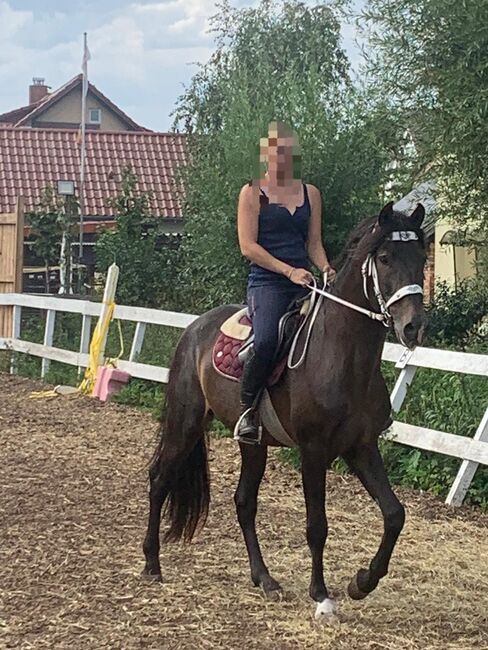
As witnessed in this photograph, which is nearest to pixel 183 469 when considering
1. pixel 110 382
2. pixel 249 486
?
pixel 249 486

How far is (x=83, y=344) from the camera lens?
45.3 ft

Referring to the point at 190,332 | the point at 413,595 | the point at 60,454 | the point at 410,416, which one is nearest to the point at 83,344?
the point at 60,454

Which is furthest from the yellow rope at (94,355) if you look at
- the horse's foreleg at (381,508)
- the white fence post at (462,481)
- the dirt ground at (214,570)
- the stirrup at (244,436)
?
the horse's foreleg at (381,508)

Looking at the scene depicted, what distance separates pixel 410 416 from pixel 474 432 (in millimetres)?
686

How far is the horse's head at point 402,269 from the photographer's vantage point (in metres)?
4.44

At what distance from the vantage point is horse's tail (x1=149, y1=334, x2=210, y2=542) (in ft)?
19.5

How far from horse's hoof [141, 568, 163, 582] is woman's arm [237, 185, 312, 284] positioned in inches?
71.3

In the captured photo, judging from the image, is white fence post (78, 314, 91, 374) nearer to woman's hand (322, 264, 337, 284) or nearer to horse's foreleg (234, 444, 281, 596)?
horse's foreleg (234, 444, 281, 596)

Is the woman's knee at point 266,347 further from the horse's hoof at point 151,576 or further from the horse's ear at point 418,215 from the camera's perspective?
the horse's hoof at point 151,576

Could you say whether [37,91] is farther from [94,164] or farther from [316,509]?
[316,509]

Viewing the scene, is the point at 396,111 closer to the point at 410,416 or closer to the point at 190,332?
the point at 410,416

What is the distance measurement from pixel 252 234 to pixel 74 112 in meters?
47.1

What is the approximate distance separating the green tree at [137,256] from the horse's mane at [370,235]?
13616 mm

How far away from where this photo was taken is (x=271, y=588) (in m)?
5.32
